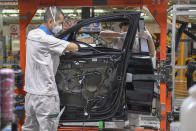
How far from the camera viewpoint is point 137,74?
13.4ft

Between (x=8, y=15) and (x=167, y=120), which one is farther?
(x=8, y=15)

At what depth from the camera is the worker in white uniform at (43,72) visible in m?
3.35

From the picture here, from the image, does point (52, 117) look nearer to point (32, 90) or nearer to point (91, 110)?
point (32, 90)

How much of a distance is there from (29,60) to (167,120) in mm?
2375

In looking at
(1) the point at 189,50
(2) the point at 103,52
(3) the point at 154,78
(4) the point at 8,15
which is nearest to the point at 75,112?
(2) the point at 103,52

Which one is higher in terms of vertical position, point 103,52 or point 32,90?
point 103,52

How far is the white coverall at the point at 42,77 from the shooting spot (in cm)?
335

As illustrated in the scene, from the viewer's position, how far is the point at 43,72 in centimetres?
338

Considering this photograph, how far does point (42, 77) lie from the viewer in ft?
11.1

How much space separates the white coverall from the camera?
335 centimetres

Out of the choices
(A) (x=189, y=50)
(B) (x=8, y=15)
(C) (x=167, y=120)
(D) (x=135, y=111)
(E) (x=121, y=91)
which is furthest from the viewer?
(A) (x=189, y=50)

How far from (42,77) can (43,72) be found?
0.07 m

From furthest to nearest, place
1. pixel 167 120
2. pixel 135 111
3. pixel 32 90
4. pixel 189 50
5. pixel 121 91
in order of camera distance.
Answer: pixel 189 50
pixel 167 120
pixel 135 111
pixel 121 91
pixel 32 90

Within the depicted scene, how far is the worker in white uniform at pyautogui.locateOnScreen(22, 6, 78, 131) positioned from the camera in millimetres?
3350
